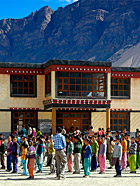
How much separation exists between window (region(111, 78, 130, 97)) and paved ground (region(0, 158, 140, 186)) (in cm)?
2135

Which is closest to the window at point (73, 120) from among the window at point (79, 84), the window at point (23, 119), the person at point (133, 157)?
the window at point (23, 119)

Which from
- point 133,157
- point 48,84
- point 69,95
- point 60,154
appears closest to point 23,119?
point 48,84

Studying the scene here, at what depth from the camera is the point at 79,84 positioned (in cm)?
3547

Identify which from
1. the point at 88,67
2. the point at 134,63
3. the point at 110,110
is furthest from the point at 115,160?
the point at 134,63

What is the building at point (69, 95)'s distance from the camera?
3509 centimetres

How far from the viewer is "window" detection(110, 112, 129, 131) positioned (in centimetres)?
3853

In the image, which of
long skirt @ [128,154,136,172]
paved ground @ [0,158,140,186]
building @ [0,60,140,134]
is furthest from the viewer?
building @ [0,60,140,134]

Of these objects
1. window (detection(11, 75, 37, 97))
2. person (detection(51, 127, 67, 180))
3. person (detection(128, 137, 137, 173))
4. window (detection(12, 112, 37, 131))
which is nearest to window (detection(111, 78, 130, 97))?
window (detection(11, 75, 37, 97))

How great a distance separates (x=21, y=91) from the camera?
36.8 meters

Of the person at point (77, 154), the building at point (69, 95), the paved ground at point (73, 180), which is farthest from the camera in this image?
the building at point (69, 95)

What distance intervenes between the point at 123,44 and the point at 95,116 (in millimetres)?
147664

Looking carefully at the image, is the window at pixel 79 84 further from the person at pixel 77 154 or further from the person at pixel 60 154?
the person at pixel 60 154

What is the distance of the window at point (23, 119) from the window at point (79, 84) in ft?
11.2

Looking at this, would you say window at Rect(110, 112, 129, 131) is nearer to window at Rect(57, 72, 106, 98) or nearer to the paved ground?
window at Rect(57, 72, 106, 98)
